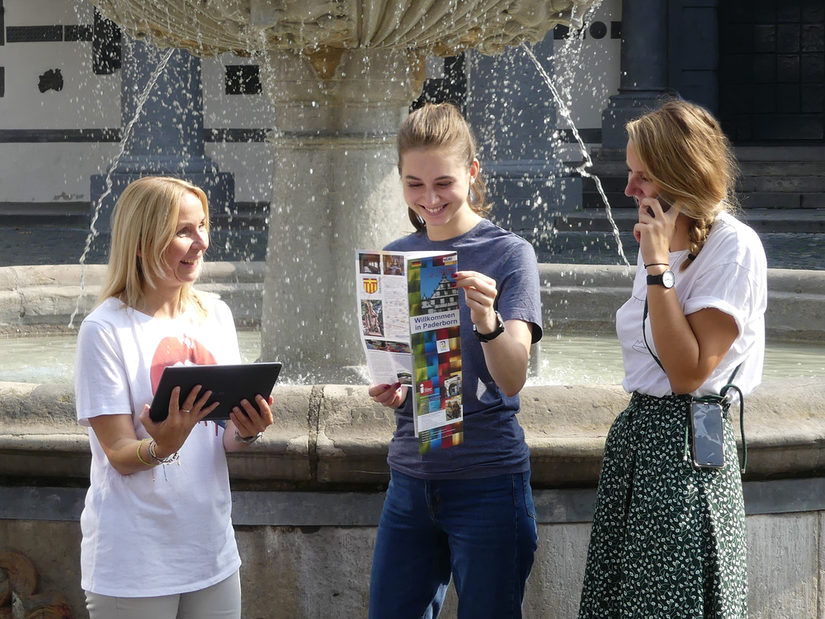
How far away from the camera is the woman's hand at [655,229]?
216 centimetres

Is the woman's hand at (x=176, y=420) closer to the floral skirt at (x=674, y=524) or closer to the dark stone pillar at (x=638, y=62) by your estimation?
the floral skirt at (x=674, y=524)

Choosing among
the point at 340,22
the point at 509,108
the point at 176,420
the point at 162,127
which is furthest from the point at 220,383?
the point at 162,127

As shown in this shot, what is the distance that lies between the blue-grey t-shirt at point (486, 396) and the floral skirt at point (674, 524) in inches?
8.2

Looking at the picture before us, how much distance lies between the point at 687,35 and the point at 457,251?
13015 millimetres

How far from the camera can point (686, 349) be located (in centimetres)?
212

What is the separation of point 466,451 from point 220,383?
48 cm

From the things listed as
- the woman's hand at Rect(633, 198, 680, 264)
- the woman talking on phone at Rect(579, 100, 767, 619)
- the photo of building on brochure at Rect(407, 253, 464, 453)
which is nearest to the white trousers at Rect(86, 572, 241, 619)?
the photo of building on brochure at Rect(407, 253, 464, 453)

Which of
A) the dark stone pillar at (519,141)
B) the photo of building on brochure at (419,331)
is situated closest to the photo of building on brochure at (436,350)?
the photo of building on brochure at (419,331)

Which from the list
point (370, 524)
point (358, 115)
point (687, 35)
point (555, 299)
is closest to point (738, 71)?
point (687, 35)

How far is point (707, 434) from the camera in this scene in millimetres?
2162

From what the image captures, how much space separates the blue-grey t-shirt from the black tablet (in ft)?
1.11

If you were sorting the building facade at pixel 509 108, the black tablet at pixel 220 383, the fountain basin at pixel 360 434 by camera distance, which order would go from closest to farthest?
the black tablet at pixel 220 383 < the fountain basin at pixel 360 434 < the building facade at pixel 509 108

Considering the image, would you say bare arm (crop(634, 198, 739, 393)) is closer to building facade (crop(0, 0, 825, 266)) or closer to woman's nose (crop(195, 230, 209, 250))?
woman's nose (crop(195, 230, 209, 250))

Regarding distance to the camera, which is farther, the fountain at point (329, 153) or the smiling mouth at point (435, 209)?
the fountain at point (329, 153)
